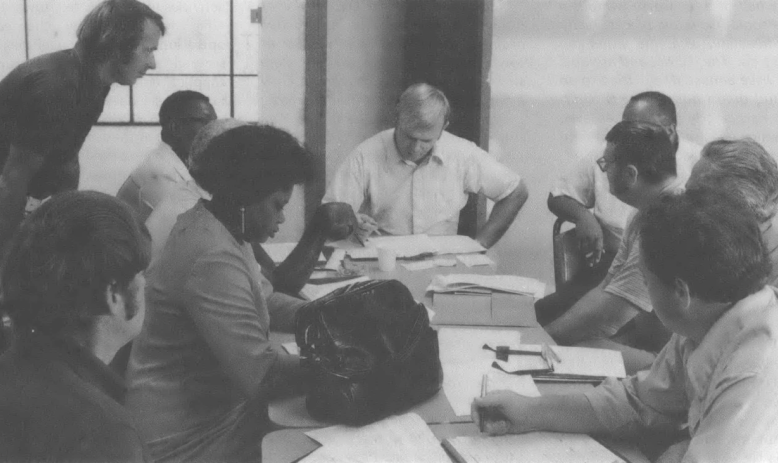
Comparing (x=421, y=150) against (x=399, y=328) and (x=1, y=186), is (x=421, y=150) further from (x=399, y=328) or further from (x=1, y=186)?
(x=399, y=328)

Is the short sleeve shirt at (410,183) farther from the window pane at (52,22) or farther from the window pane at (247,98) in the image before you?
the window pane at (52,22)

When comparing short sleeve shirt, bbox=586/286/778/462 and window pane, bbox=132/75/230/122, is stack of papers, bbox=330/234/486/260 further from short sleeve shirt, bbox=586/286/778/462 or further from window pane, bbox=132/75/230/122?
window pane, bbox=132/75/230/122

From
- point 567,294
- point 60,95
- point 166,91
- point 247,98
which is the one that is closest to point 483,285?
point 567,294

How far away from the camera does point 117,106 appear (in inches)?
193

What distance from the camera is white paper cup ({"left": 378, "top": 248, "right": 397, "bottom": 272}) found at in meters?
2.92

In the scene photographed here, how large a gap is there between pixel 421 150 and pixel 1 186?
1.71m

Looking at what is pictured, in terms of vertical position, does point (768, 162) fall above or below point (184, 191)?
above

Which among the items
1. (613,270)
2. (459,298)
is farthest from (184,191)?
(613,270)

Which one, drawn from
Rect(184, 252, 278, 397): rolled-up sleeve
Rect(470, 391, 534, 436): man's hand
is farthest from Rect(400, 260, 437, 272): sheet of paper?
Rect(470, 391, 534, 436): man's hand

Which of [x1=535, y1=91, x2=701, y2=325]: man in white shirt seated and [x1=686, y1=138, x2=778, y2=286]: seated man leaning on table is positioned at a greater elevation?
[x1=686, y1=138, x2=778, y2=286]: seated man leaning on table

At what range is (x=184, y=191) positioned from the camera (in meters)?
2.53

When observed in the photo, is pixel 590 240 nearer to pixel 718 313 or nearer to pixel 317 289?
pixel 317 289

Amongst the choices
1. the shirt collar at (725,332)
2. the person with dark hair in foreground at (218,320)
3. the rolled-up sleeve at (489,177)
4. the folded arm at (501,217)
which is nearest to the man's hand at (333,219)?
the person with dark hair in foreground at (218,320)

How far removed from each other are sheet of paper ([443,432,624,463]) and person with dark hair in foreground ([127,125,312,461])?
432 mm
